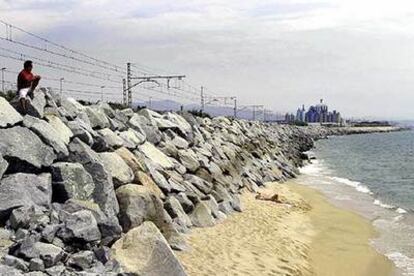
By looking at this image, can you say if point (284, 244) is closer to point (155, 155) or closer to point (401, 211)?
point (155, 155)

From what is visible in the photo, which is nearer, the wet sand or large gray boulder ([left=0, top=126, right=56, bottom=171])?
large gray boulder ([left=0, top=126, right=56, bottom=171])

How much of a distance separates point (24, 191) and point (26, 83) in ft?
11.9

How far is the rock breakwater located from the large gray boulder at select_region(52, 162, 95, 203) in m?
0.02

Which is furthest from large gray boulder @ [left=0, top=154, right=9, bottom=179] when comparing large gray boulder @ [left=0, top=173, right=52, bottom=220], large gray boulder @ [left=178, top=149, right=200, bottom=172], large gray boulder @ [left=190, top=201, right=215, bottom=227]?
large gray boulder @ [left=178, top=149, right=200, bottom=172]

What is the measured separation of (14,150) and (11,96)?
4.16 m

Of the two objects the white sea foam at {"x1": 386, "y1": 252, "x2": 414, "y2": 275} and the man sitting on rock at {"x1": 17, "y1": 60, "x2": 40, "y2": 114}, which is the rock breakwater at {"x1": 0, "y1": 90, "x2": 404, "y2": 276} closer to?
the man sitting on rock at {"x1": 17, "y1": 60, "x2": 40, "y2": 114}

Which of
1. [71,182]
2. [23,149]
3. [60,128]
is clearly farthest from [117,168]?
[23,149]

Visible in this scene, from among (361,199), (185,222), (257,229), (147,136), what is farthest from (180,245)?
(361,199)

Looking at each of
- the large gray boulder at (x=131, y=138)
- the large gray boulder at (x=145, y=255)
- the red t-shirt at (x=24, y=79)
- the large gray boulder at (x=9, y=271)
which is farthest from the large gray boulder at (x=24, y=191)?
the large gray boulder at (x=131, y=138)

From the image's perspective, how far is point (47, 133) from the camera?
486 inches

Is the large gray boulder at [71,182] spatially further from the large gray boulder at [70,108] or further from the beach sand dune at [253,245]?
the large gray boulder at [70,108]

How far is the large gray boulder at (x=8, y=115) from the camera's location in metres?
11.8

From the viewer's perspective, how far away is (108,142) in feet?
49.9

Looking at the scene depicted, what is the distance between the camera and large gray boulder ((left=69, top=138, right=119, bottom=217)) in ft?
39.4
